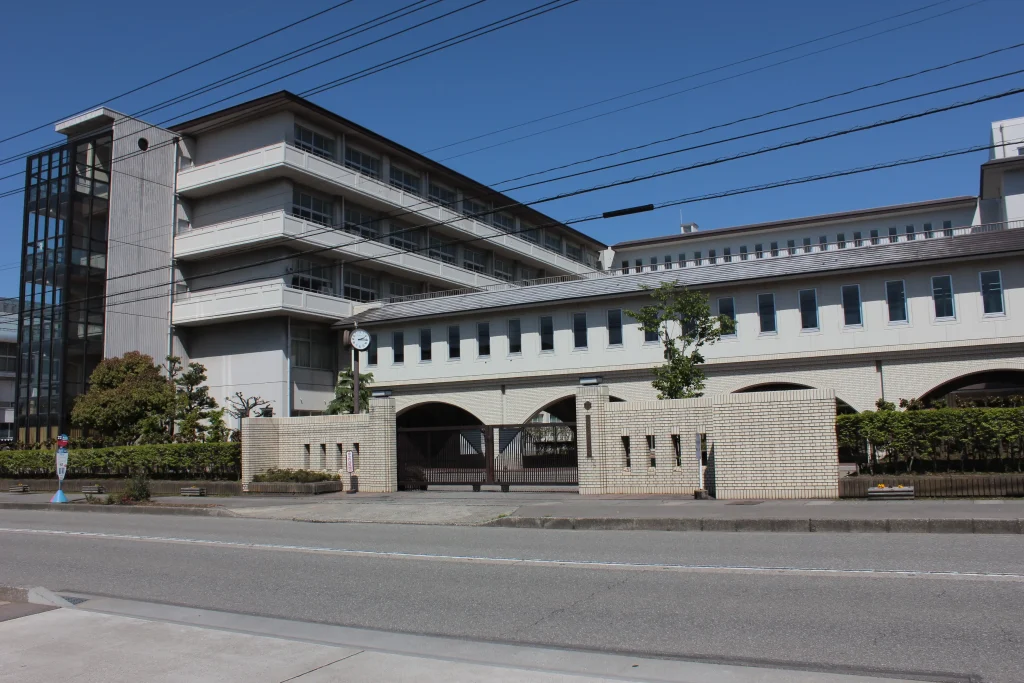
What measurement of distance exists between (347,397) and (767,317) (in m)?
17.4

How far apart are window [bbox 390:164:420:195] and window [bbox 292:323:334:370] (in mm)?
10921

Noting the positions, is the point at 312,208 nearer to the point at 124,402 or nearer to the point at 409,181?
the point at 409,181

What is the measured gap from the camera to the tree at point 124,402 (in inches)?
1401

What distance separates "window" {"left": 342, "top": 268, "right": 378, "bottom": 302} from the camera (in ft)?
147

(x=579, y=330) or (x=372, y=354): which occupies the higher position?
(x=579, y=330)

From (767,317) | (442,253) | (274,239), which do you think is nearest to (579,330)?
(767,317)

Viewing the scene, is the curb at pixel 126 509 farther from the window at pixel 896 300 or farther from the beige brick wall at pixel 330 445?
the window at pixel 896 300

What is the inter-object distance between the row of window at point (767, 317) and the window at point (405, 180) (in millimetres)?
13210

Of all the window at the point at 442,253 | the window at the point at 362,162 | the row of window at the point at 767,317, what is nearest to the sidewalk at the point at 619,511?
the row of window at the point at 767,317

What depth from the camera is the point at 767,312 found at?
103 feet

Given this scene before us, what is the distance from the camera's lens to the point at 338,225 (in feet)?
142

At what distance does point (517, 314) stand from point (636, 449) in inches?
657

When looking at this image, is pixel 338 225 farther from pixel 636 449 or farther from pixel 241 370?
pixel 636 449

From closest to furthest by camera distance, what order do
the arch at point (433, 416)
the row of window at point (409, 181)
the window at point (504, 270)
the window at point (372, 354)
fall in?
the window at point (372, 354) → the arch at point (433, 416) → the row of window at point (409, 181) → the window at point (504, 270)
